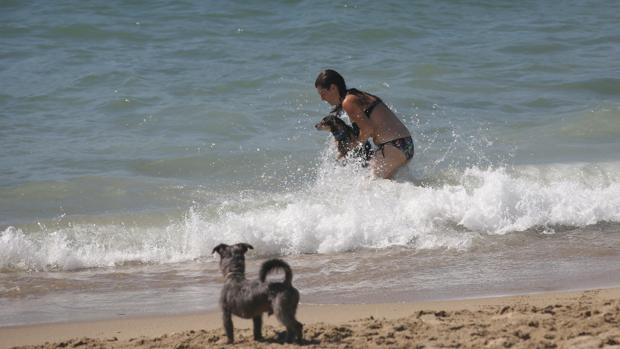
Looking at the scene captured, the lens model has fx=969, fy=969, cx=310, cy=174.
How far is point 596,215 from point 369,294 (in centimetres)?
325

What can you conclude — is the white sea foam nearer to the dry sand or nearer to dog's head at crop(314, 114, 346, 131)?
dog's head at crop(314, 114, 346, 131)

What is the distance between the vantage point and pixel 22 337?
243 inches

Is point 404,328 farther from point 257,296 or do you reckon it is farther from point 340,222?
point 340,222

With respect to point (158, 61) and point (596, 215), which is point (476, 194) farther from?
point (158, 61)

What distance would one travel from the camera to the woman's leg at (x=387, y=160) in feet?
30.0

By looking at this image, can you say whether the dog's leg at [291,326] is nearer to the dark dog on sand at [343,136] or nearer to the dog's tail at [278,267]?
the dog's tail at [278,267]

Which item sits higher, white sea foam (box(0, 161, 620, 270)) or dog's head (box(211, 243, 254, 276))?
white sea foam (box(0, 161, 620, 270))

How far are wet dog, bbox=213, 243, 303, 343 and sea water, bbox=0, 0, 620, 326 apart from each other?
1.43m

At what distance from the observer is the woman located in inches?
343

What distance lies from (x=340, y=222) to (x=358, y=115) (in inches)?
38.9

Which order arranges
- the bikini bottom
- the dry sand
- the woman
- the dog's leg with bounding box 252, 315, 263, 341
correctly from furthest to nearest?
the bikini bottom, the woman, the dog's leg with bounding box 252, 315, 263, 341, the dry sand

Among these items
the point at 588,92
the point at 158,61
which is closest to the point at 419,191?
the point at 588,92

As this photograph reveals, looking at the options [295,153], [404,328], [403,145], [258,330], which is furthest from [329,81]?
[258,330]

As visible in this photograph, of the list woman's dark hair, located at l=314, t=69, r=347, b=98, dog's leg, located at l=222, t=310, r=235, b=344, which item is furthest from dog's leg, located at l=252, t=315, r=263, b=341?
woman's dark hair, located at l=314, t=69, r=347, b=98
